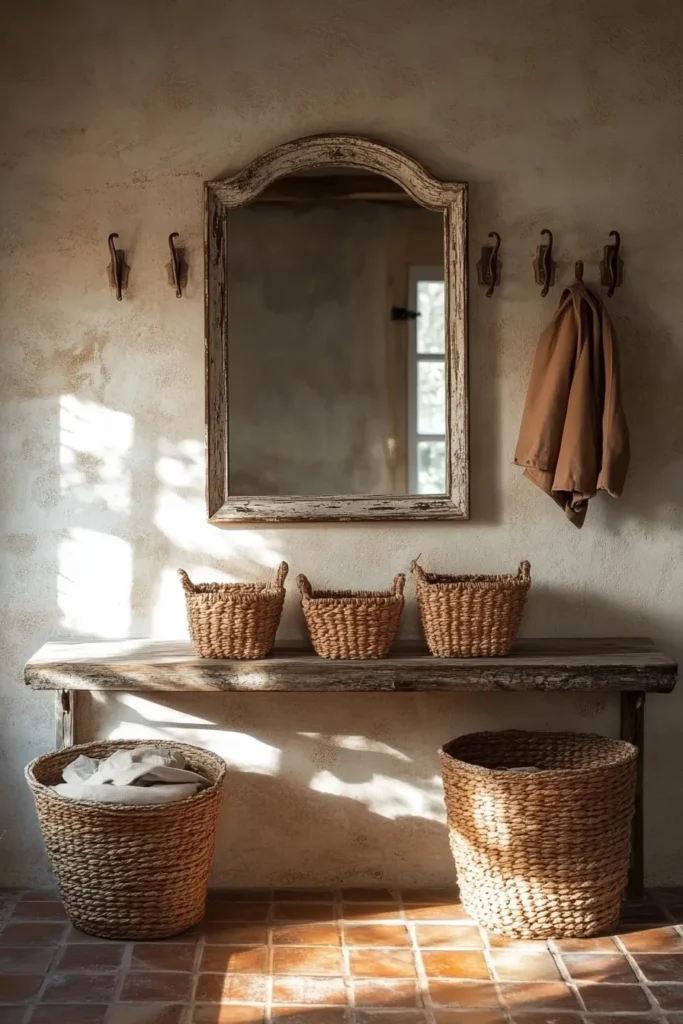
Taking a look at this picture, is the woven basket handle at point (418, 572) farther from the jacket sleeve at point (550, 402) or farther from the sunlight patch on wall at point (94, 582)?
the sunlight patch on wall at point (94, 582)

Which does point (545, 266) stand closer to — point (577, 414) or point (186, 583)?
point (577, 414)

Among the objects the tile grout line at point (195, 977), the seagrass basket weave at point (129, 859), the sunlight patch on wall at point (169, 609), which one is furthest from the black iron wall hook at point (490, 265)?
the tile grout line at point (195, 977)

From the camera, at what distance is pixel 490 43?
325cm

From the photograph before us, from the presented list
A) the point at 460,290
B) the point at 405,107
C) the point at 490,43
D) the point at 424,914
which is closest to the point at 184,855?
the point at 424,914

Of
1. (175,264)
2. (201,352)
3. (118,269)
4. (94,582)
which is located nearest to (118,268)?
(118,269)

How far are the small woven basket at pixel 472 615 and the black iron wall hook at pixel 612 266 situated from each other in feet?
2.92

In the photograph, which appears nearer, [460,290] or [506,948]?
[506,948]

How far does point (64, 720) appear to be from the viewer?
320cm

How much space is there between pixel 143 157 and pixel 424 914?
225 cm

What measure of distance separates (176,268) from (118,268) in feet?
0.55

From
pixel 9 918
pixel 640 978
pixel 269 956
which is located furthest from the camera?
pixel 9 918

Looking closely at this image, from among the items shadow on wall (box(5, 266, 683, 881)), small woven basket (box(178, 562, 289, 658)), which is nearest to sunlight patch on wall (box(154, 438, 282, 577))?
shadow on wall (box(5, 266, 683, 881))

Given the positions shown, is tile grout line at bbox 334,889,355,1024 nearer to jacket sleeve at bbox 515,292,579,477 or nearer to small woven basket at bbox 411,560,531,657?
small woven basket at bbox 411,560,531,657

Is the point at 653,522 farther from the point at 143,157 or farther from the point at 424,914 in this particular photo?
the point at 143,157
